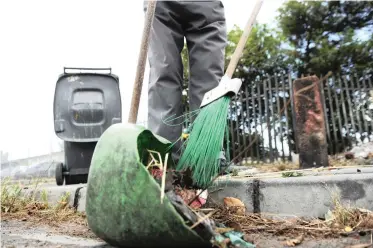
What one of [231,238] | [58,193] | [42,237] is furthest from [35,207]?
[231,238]

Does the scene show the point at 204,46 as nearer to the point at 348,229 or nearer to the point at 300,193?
the point at 300,193

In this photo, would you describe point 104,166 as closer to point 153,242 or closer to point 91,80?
point 153,242

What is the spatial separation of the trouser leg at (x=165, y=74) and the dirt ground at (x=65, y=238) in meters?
0.67

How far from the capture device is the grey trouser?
1.97 m

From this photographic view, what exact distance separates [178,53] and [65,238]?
1225mm

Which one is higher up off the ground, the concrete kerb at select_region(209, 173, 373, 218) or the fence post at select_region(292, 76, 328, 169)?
the fence post at select_region(292, 76, 328, 169)

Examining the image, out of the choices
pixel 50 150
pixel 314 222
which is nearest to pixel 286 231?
pixel 314 222

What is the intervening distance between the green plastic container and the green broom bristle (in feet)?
1.02

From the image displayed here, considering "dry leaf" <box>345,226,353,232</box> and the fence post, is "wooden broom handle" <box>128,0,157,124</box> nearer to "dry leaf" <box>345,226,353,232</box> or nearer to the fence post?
"dry leaf" <box>345,226,353,232</box>

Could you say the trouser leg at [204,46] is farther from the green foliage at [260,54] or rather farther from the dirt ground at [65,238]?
the green foliage at [260,54]

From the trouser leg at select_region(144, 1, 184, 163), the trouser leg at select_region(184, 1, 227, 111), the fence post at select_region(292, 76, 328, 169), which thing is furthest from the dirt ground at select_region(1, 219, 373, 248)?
the fence post at select_region(292, 76, 328, 169)

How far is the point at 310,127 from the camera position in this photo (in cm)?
332

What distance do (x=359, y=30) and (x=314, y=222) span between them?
904 centimetres

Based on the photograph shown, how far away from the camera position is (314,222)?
4.25 ft
